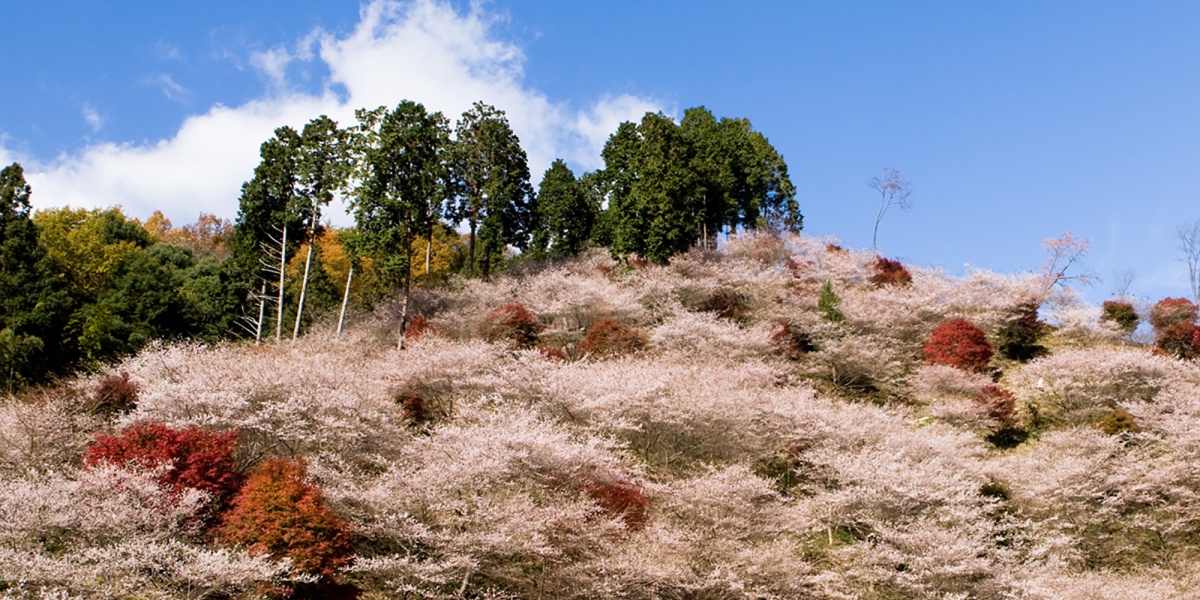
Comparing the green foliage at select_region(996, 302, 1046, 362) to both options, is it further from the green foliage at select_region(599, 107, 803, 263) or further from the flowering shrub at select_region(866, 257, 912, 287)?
the green foliage at select_region(599, 107, 803, 263)

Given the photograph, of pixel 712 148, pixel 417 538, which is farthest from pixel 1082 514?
pixel 712 148

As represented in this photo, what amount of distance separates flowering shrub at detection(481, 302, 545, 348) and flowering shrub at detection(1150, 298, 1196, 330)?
1066 inches

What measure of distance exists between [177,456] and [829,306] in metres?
23.7

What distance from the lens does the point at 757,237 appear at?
45844 mm

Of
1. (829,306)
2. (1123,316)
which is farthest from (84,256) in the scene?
(1123,316)

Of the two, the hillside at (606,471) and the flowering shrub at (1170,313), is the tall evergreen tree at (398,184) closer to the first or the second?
the hillside at (606,471)

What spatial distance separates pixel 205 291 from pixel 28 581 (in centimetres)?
Answer: 2463

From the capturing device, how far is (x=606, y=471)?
20.0 metres

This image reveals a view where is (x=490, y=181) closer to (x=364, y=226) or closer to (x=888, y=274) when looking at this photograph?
(x=364, y=226)

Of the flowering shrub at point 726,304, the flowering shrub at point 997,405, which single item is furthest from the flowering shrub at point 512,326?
the flowering shrub at point 997,405

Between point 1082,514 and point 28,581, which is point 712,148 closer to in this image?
point 1082,514

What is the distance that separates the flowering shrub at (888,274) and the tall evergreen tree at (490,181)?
53.9ft

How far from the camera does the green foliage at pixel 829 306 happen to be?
33.3 m

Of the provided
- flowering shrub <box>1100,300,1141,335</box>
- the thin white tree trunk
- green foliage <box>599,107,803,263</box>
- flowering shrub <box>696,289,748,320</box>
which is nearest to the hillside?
the thin white tree trunk
